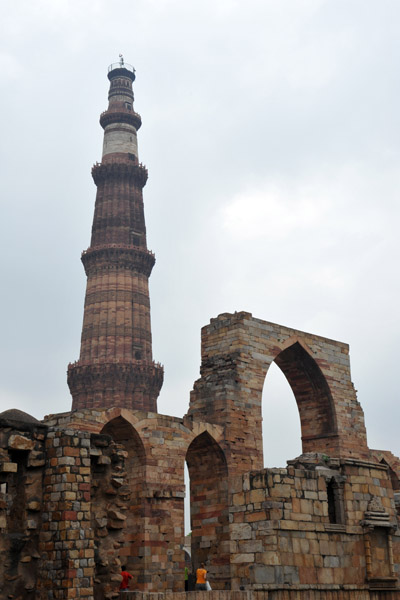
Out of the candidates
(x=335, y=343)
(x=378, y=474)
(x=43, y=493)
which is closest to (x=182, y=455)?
(x=378, y=474)

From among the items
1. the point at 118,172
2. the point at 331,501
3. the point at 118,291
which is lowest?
the point at 331,501

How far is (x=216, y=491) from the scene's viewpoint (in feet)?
49.7

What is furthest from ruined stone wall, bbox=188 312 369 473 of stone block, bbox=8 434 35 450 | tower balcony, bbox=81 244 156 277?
tower balcony, bbox=81 244 156 277

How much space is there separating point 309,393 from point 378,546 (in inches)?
272

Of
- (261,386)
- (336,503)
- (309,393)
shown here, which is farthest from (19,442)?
(309,393)

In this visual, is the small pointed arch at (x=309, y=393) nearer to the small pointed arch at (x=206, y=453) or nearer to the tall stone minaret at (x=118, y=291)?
the small pointed arch at (x=206, y=453)

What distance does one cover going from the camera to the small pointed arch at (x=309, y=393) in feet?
57.3

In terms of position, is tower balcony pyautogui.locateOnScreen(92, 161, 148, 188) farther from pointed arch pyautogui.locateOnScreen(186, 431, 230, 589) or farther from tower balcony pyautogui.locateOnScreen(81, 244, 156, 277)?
pointed arch pyautogui.locateOnScreen(186, 431, 230, 589)

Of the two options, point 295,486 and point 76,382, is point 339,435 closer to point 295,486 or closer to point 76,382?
point 295,486

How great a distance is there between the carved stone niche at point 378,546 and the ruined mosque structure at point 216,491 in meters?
0.02

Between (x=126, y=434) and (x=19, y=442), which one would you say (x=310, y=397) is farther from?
(x=19, y=442)

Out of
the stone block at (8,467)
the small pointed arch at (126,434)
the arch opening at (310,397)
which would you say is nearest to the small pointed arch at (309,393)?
the arch opening at (310,397)

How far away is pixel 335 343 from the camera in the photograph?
1830cm

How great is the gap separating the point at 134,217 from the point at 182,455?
1476cm
